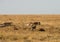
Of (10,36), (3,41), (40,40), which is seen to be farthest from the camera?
(10,36)

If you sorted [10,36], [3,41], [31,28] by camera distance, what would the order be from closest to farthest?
1. [3,41]
2. [10,36]
3. [31,28]

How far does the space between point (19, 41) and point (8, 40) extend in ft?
3.64

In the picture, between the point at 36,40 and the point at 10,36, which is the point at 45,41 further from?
the point at 10,36

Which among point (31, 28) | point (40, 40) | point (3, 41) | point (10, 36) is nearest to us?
point (3, 41)

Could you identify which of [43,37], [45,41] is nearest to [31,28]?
[43,37]

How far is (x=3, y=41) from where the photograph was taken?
19.1 metres

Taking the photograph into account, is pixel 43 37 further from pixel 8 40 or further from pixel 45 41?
pixel 8 40

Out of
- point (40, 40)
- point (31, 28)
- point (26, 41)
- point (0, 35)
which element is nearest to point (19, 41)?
point (26, 41)

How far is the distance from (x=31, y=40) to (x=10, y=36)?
121 inches

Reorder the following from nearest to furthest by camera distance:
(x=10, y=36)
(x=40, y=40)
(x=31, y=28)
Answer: (x=40, y=40) < (x=10, y=36) < (x=31, y=28)

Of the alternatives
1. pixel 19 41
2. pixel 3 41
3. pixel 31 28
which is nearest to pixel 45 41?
pixel 19 41

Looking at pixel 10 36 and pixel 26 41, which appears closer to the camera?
pixel 26 41

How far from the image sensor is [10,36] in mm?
21812

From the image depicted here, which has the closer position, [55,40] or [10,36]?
[55,40]
